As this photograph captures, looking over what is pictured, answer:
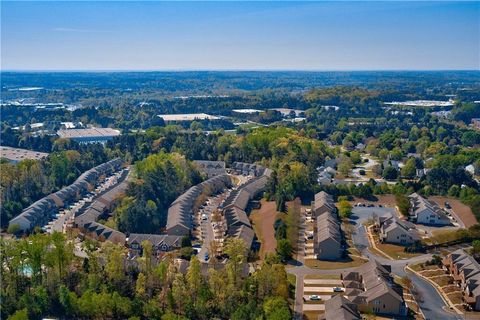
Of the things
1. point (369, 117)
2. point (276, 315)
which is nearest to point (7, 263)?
point (276, 315)

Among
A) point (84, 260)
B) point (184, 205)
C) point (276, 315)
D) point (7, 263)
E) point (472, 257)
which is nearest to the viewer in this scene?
point (276, 315)

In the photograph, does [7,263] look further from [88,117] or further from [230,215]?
[88,117]

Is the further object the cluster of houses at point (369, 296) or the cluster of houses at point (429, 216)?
the cluster of houses at point (429, 216)


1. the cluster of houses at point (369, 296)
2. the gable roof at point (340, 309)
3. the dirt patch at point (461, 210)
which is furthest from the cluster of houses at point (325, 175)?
the gable roof at point (340, 309)

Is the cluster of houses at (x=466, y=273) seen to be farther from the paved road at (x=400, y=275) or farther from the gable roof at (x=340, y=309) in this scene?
the gable roof at (x=340, y=309)

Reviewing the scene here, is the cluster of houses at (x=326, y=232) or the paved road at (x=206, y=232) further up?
the cluster of houses at (x=326, y=232)

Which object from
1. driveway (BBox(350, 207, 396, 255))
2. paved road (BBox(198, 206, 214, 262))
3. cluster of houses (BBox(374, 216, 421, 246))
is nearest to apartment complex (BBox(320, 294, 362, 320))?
driveway (BBox(350, 207, 396, 255))

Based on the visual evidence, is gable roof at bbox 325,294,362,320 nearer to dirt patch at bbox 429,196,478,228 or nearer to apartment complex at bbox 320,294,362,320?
apartment complex at bbox 320,294,362,320
